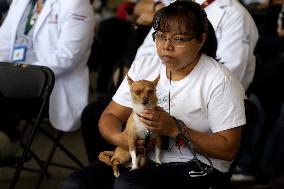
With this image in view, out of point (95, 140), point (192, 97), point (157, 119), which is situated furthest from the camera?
point (95, 140)

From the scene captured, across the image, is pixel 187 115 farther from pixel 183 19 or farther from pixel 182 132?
pixel 183 19

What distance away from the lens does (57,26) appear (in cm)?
337

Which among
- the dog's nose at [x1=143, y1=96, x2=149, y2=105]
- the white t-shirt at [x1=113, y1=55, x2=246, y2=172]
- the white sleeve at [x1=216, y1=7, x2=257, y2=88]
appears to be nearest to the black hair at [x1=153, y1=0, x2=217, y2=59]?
the white t-shirt at [x1=113, y1=55, x2=246, y2=172]

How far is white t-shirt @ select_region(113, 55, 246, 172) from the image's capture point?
7.01ft

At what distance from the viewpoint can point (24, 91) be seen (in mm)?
2953

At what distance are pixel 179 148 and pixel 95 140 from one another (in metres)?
0.69

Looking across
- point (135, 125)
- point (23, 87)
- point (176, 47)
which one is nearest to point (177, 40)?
point (176, 47)

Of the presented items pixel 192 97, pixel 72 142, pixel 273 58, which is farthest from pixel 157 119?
pixel 72 142

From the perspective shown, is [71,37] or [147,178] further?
[71,37]

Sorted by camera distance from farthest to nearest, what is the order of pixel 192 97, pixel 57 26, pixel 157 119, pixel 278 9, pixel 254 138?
pixel 278 9 → pixel 254 138 → pixel 57 26 → pixel 192 97 → pixel 157 119

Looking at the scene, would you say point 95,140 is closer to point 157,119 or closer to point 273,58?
point 157,119

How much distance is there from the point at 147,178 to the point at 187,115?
1.00 ft

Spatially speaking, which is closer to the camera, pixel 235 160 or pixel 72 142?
pixel 235 160

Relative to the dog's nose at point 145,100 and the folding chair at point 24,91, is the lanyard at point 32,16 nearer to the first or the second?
the folding chair at point 24,91
